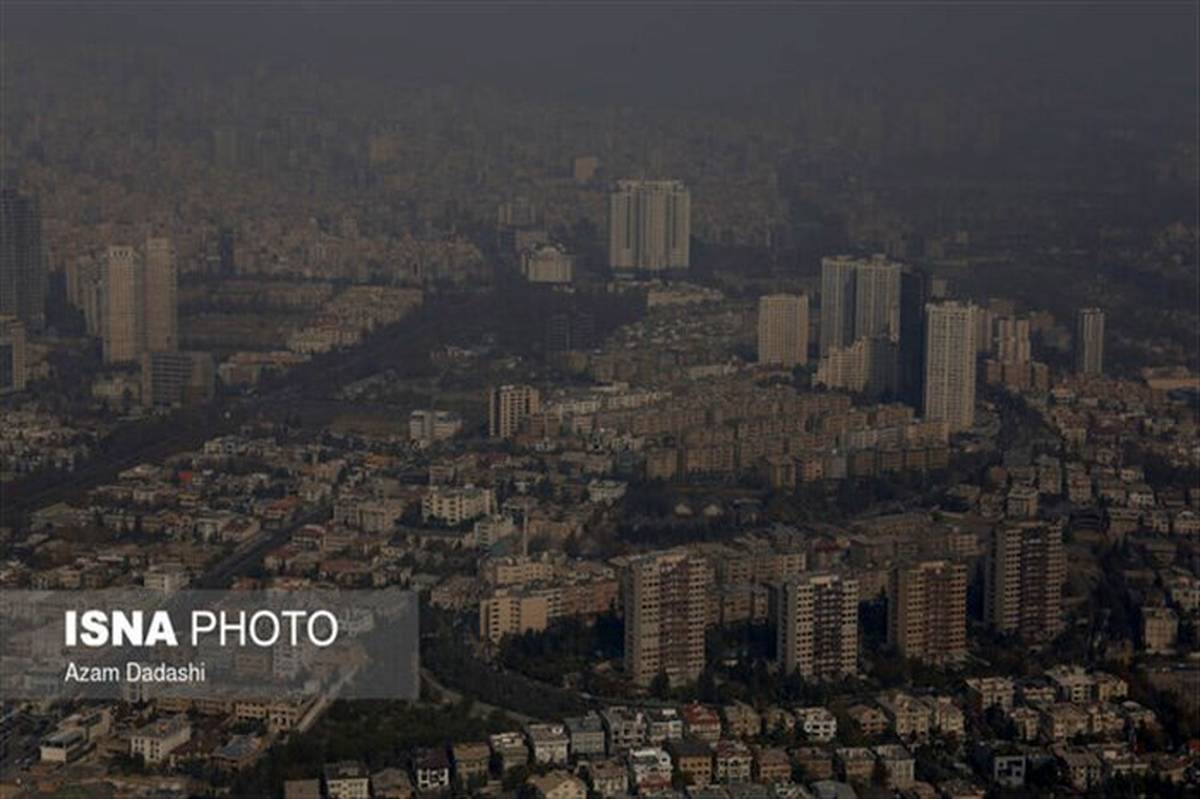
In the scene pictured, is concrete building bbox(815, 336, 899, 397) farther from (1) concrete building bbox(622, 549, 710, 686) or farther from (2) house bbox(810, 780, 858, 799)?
(2) house bbox(810, 780, 858, 799)

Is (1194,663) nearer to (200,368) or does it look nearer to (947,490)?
(947,490)

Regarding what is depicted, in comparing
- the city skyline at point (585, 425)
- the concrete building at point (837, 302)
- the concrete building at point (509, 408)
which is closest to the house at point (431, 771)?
the city skyline at point (585, 425)

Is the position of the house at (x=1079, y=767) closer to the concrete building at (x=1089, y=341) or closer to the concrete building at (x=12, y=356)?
the concrete building at (x=1089, y=341)

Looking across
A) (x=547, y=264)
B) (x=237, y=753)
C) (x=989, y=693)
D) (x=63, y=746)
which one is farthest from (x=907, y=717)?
(x=547, y=264)

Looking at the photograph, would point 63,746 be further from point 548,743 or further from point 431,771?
point 548,743

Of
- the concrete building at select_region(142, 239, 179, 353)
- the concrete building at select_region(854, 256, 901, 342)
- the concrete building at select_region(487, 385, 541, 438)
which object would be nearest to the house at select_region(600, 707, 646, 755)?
the concrete building at select_region(487, 385, 541, 438)

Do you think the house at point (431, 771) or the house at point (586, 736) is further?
the house at point (586, 736)
